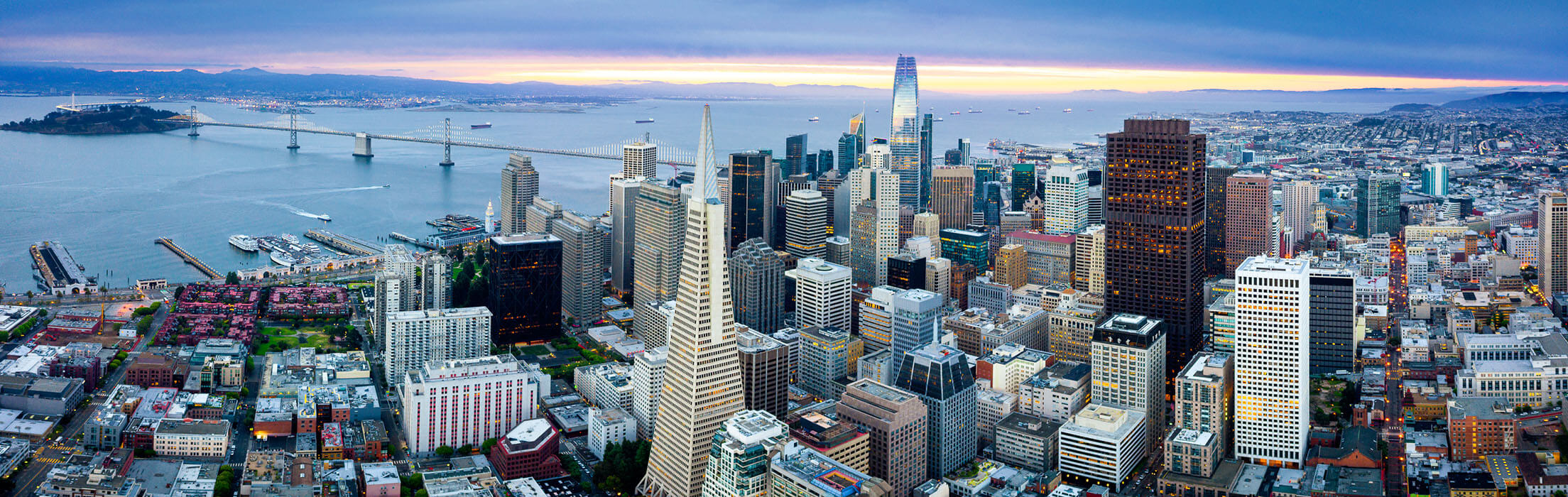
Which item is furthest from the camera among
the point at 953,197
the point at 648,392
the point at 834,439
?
the point at 953,197

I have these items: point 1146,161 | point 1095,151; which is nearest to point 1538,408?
point 1146,161

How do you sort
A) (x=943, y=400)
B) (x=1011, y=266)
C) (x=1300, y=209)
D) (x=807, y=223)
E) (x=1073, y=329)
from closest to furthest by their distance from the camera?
(x=943, y=400) → (x=1073, y=329) → (x=1011, y=266) → (x=807, y=223) → (x=1300, y=209)

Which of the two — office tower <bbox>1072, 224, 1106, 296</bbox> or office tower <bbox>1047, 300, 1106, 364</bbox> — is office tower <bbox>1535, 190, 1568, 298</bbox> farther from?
office tower <bbox>1047, 300, 1106, 364</bbox>

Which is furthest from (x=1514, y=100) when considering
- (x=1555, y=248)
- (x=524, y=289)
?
(x=524, y=289)

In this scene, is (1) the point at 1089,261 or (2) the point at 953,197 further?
(2) the point at 953,197

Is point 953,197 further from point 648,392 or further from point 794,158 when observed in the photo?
point 648,392

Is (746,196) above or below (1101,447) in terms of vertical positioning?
above
